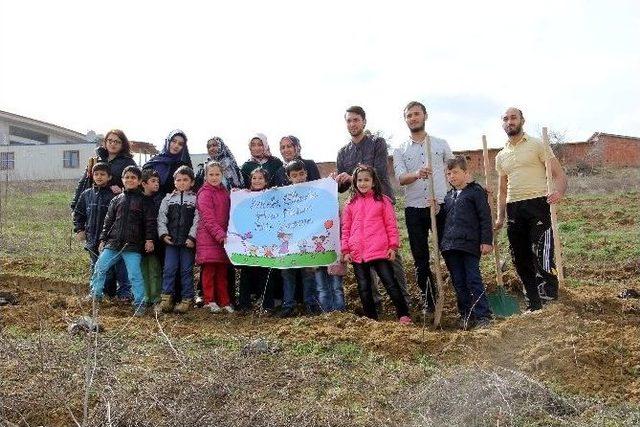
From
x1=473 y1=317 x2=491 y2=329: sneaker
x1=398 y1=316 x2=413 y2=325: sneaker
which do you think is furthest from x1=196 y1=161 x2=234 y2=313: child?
x1=473 y1=317 x2=491 y2=329: sneaker

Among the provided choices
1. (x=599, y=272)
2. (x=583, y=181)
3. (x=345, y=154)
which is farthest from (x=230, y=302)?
(x=583, y=181)

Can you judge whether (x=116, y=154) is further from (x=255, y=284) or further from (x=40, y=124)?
(x=40, y=124)

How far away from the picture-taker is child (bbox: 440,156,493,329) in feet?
18.8

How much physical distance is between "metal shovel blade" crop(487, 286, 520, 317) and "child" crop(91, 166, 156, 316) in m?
3.47

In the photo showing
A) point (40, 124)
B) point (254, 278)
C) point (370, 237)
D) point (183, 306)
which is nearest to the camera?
point (370, 237)

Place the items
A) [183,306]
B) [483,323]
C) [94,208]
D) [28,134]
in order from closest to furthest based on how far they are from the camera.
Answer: [483,323] → [183,306] → [94,208] → [28,134]

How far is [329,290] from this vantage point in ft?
21.4

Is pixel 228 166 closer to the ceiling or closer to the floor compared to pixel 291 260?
closer to the ceiling

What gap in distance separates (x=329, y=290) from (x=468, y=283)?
4.54 ft

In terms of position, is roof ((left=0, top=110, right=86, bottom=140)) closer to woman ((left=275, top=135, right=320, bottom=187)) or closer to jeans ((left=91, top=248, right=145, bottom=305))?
jeans ((left=91, top=248, right=145, bottom=305))

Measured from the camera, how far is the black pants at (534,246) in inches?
239

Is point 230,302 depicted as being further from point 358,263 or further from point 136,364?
point 136,364

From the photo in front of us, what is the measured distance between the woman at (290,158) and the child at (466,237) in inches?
62.9

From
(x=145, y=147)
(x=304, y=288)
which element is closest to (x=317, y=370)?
(x=304, y=288)
